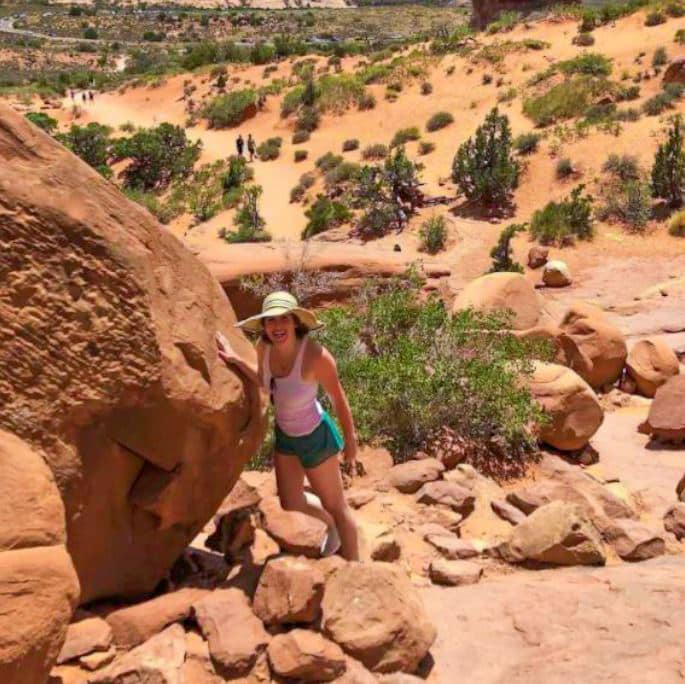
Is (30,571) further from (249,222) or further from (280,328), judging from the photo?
(249,222)

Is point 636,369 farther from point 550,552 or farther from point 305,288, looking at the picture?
point 550,552

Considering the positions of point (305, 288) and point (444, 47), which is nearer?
point (305, 288)

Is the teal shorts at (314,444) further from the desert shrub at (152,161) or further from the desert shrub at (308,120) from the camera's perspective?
the desert shrub at (308,120)

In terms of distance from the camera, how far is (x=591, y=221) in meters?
17.4

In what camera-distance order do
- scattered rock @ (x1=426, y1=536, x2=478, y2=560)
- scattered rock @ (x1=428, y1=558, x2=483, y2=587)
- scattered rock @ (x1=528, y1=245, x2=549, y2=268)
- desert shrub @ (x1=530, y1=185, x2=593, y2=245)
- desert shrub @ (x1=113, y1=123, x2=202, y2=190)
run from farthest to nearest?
desert shrub @ (x1=113, y1=123, x2=202, y2=190), desert shrub @ (x1=530, y1=185, x2=593, y2=245), scattered rock @ (x1=528, y1=245, x2=549, y2=268), scattered rock @ (x1=426, y1=536, x2=478, y2=560), scattered rock @ (x1=428, y1=558, x2=483, y2=587)

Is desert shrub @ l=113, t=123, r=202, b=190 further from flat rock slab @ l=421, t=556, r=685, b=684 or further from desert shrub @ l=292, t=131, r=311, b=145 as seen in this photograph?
flat rock slab @ l=421, t=556, r=685, b=684

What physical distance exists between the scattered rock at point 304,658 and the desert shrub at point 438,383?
3.63 meters

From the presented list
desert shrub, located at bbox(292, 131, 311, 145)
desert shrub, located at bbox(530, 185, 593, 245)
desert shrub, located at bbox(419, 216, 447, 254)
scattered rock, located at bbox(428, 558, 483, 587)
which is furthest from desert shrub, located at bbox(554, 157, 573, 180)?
scattered rock, located at bbox(428, 558, 483, 587)

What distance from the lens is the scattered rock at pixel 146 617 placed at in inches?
126

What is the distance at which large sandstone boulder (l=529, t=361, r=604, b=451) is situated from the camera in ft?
25.2

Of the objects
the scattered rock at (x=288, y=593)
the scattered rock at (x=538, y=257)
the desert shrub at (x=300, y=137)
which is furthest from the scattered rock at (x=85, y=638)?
the desert shrub at (x=300, y=137)

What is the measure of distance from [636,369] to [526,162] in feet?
38.9

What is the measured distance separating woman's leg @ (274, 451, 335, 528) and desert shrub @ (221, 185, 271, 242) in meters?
14.5

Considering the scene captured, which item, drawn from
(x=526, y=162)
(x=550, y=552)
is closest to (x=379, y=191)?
(x=526, y=162)
